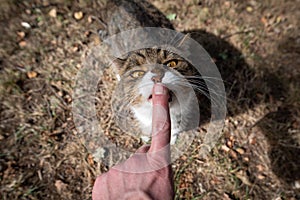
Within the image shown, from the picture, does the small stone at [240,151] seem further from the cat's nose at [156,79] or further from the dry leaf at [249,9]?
the dry leaf at [249,9]

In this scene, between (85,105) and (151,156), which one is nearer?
(151,156)

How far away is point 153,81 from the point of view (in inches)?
69.1

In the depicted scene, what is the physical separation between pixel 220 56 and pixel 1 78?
198cm

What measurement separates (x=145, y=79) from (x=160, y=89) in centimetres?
22

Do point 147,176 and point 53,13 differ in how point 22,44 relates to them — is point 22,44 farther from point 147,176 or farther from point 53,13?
point 147,176

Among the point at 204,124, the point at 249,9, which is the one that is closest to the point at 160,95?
the point at 204,124

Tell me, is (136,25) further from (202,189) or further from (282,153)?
(282,153)

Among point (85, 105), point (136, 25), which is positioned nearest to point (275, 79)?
point (136, 25)

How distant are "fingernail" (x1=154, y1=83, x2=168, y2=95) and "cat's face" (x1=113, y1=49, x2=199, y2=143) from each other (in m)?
0.08

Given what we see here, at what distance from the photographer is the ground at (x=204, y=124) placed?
232 cm

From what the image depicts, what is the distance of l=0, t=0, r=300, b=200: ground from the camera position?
2320 mm

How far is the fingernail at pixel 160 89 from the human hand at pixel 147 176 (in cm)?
18

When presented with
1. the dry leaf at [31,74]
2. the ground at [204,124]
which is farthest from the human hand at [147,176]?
the dry leaf at [31,74]

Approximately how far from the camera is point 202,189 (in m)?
2.30
